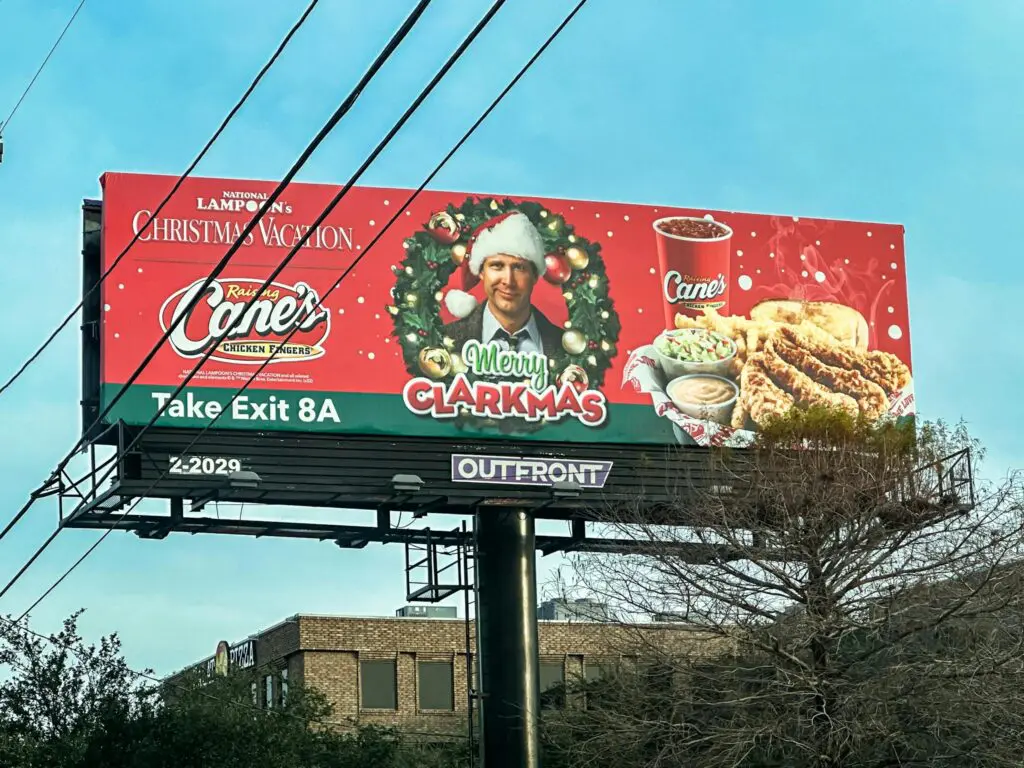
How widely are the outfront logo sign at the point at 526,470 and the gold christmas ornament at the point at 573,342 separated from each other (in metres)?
2.17

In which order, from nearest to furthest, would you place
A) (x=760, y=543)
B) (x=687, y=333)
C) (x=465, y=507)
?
(x=760, y=543)
(x=465, y=507)
(x=687, y=333)

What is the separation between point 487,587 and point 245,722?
5.58 meters

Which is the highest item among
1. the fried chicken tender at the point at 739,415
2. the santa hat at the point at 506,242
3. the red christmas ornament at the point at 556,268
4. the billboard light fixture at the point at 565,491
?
the santa hat at the point at 506,242

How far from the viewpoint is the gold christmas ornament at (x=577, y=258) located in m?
33.5

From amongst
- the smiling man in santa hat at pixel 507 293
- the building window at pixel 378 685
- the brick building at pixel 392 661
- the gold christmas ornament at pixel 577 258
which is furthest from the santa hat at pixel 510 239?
the building window at pixel 378 685

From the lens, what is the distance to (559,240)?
33.5 metres

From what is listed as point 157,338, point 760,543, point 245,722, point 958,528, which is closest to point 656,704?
point 760,543

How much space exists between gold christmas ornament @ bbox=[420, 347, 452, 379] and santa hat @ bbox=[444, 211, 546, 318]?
1.18m

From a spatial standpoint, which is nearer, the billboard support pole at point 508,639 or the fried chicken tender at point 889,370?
the billboard support pole at point 508,639

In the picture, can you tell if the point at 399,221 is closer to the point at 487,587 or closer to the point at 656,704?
the point at 487,587

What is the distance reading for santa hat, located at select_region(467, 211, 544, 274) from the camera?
33062mm

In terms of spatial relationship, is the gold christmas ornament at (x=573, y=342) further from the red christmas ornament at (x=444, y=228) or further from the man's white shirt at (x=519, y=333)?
the red christmas ornament at (x=444, y=228)

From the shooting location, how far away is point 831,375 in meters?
34.5

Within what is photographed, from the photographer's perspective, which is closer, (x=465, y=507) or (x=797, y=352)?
(x=465, y=507)
